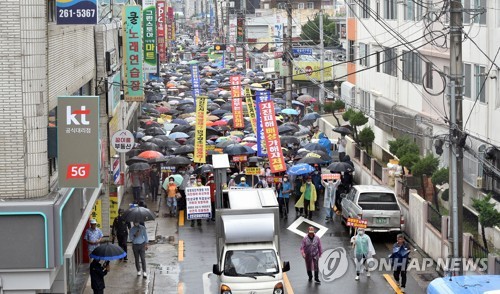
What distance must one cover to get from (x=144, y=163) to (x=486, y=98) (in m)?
12.6

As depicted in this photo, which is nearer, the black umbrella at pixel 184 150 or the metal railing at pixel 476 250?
the metal railing at pixel 476 250

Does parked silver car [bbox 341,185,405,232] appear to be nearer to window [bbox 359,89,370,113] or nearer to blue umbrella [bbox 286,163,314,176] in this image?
blue umbrella [bbox 286,163,314,176]

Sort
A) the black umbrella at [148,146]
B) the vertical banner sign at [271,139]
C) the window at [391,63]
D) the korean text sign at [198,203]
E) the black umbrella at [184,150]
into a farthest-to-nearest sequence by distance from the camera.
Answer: the window at [391,63], the black umbrella at [184,150], the black umbrella at [148,146], the vertical banner sign at [271,139], the korean text sign at [198,203]

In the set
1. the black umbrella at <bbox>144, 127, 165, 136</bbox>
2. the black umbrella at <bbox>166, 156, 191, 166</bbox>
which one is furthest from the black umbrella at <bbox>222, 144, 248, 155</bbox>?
the black umbrella at <bbox>144, 127, 165, 136</bbox>

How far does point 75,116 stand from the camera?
17.6m

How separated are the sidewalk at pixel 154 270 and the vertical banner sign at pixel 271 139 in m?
4.37

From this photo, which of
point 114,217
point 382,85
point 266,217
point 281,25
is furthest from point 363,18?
point 281,25

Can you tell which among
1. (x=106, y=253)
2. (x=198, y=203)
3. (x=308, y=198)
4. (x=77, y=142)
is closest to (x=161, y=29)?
(x=308, y=198)

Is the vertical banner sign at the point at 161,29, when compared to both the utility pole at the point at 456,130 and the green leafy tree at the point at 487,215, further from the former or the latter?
the utility pole at the point at 456,130

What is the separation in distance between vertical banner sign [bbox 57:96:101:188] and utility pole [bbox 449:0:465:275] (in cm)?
732

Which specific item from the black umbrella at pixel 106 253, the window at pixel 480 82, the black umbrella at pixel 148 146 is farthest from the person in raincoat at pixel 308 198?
the black umbrella at pixel 106 253

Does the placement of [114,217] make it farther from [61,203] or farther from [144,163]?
A: [61,203]

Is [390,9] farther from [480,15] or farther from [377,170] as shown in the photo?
[480,15]

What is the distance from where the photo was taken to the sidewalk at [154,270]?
23766 millimetres
